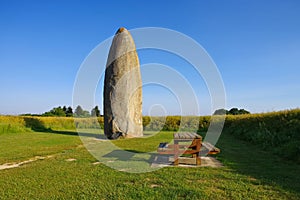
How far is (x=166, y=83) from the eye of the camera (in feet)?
36.0

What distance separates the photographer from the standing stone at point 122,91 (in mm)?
11992

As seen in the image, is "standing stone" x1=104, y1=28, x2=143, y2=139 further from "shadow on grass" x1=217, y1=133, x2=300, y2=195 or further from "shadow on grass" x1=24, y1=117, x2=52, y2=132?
"shadow on grass" x1=24, y1=117, x2=52, y2=132

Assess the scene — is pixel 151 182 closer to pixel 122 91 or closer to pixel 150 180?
pixel 150 180

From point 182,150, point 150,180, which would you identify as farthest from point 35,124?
→ point 150,180

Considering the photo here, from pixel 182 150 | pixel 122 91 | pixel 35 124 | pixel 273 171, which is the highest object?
pixel 122 91

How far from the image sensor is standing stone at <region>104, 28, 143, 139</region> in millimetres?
11992

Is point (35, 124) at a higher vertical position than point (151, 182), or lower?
higher

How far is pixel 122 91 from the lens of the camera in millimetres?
12094

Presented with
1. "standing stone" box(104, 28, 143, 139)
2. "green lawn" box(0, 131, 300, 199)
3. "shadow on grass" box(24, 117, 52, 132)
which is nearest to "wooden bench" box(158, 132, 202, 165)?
"green lawn" box(0, 131, 300, 199)

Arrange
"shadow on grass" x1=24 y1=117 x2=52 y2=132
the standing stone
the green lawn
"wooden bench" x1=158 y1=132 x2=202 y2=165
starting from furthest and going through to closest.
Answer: "shadow on grass" x1=24 y1=117 x2=52 y2=132 < the standing stone < "wooden bench" x1=158 y1=132 x2=202 y2=165 < the green lawn

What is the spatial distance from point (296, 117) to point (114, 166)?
7.93 metres

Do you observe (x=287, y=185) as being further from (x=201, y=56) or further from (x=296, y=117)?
(x=296, y=117)

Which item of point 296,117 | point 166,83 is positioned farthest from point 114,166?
point 296,117

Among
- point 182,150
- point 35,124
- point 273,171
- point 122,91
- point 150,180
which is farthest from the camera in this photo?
point 35,124
